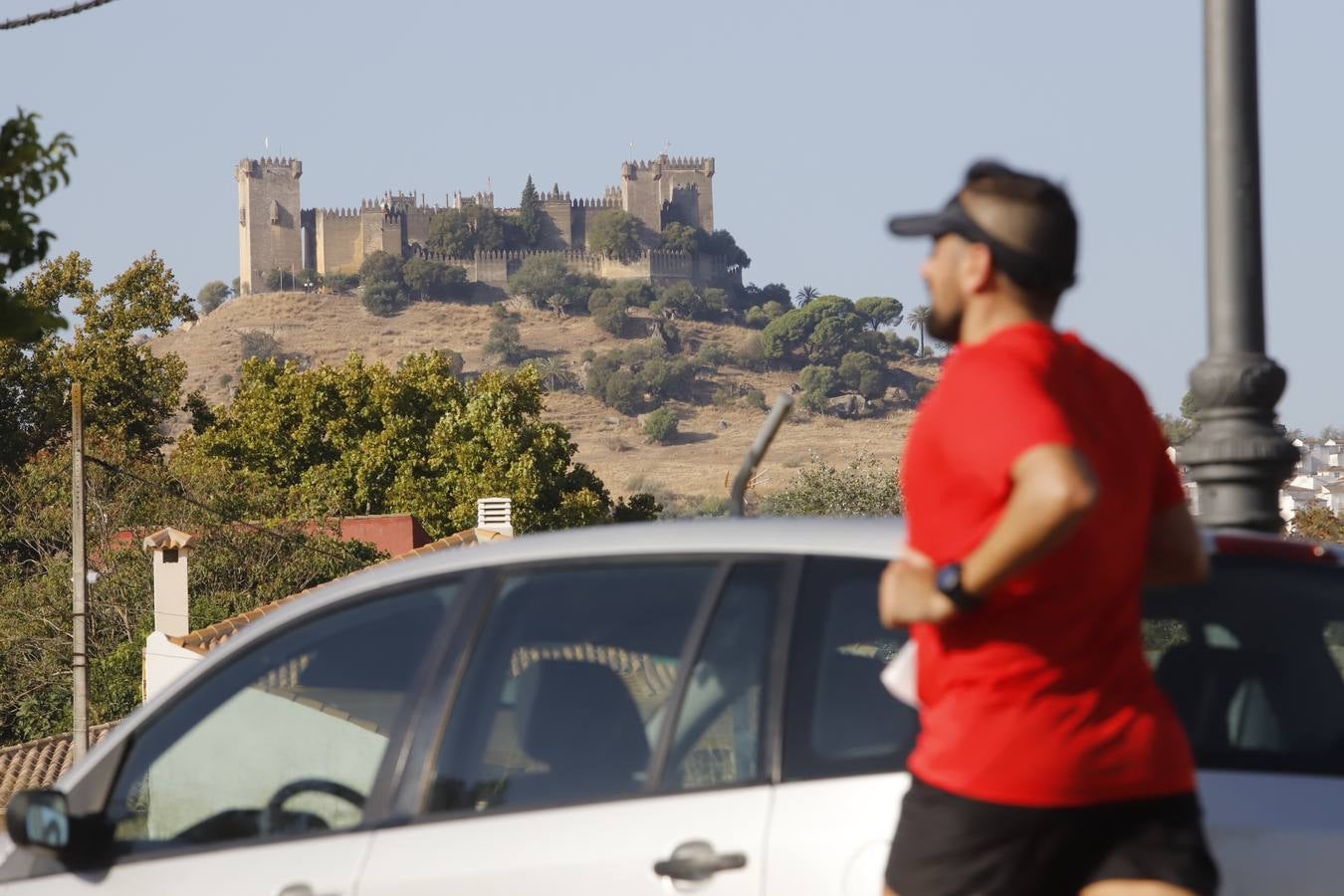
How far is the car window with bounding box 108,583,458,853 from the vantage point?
378 centimetres

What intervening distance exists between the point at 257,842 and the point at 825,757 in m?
1.22

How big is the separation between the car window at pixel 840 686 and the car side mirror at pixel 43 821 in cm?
153

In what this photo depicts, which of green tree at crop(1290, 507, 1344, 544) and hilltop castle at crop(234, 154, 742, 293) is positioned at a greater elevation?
hilltop castle at crop(234, 154, 742, 293)

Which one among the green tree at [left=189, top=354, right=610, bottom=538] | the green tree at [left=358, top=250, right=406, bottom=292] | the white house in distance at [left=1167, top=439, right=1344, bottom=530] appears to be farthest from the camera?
the green tree at [left=358, top=250, right=406, bottom=292]

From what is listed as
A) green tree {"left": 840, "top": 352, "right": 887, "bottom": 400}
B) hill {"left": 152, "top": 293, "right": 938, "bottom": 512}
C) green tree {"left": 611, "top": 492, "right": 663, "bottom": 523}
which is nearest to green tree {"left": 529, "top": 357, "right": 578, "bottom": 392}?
hill {"left": 152, "top": 293, "right": 938, "bottom": 512}

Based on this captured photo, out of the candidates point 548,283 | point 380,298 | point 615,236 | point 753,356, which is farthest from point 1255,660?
point 615,236

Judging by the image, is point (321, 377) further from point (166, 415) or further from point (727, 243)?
point (727, 243)

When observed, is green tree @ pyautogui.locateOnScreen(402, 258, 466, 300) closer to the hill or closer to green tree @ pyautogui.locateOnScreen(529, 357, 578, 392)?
the hill

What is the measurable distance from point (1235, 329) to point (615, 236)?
575 ft

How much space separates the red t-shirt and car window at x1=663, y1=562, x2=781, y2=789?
662 millimetres

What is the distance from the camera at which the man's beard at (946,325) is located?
2752 mm

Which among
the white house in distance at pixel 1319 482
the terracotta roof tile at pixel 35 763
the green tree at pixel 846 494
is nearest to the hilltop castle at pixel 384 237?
the white house in distance at pixel 1319 482

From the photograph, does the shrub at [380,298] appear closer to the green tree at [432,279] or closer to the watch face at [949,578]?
the green tree at [432,279]

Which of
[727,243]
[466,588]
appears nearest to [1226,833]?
[466,588]
